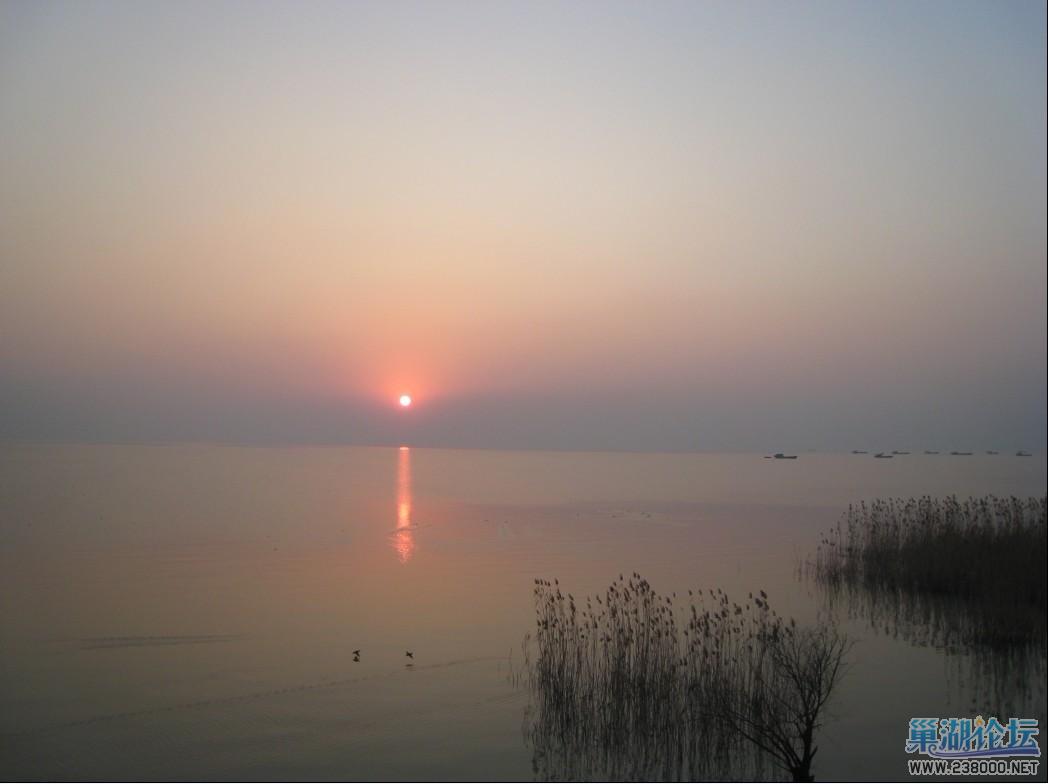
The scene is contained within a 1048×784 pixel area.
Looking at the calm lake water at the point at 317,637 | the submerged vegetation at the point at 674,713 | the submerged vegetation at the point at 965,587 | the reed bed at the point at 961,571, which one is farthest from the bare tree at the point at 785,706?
the reed bed at the point at 961,571

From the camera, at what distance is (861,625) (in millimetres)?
14727

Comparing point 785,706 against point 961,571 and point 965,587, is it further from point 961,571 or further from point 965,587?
point 961,571

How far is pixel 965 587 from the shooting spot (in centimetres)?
1605

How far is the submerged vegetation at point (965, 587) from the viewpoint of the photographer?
38.9 feet

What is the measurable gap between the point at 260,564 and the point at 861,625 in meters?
14.1

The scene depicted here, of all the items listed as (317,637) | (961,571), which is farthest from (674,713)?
(961,571)

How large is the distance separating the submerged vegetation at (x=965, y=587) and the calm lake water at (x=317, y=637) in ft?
1.52

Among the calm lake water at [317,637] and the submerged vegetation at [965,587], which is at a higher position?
the submerged vegetation at [965,587]

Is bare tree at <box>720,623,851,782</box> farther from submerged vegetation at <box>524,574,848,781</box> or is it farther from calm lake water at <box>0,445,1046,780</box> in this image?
calm lake water at <box>0,445,1046,780</box>

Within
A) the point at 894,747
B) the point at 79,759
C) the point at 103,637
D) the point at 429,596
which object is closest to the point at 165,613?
the point at 103,637

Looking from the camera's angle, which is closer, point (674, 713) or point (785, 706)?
point (785, 706)

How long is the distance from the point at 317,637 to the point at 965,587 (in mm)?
11826

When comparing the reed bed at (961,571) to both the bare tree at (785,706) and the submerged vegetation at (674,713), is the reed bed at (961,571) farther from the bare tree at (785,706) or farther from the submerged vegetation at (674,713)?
the bare tree at (785,706)

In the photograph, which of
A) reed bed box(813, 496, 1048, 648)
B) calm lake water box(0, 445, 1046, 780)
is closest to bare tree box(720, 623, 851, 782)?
calm lake water box(0, 445, 1046, 780)
